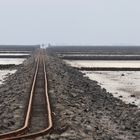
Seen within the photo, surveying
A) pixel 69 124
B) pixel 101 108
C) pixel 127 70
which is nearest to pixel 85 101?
pixel 101 108

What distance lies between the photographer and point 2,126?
559 inches

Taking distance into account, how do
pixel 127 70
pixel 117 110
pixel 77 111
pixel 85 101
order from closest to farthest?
1. pixel 77 111
2. pixel 117 110
3. pixel 85 101
4. pixel 127 70

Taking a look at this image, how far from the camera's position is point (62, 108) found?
723 inches

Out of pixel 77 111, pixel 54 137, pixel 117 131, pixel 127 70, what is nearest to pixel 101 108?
pixel 77 111

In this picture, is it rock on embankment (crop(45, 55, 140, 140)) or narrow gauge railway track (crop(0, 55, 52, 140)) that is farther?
rock on embankment (crop(45, 55, 140, 140))

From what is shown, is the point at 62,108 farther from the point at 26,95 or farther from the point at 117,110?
the point at 26,95

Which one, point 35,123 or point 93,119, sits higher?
point 35,123

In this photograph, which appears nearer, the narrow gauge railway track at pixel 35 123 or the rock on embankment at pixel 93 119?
the narrow gauge railway track at pixel 35 123

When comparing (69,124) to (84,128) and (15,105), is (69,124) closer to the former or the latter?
(84,128)

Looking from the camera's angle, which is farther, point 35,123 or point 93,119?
point 93,119

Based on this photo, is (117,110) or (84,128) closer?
(84,128)

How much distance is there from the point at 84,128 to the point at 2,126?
8.21 ft

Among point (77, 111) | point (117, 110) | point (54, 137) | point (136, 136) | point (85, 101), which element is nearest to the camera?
point (54, 137)

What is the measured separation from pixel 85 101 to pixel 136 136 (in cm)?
901
